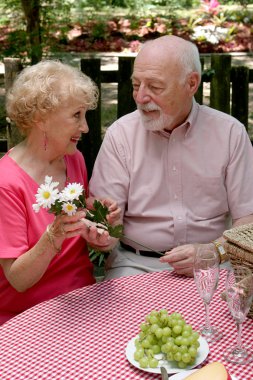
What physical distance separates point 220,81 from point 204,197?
173 cm

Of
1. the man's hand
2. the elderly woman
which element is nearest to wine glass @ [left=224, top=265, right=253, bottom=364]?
the man's hand

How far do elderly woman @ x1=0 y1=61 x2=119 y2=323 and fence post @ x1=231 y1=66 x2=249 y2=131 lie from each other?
6.69 feet

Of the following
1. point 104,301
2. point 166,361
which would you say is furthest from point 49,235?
point 166,361

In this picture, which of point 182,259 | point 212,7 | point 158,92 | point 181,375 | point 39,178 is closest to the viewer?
point 181,375

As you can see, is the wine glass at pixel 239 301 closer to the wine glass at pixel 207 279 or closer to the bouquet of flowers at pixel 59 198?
the wine glass at pixel 207 279

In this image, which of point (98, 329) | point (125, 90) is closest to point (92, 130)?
point (125, 90)

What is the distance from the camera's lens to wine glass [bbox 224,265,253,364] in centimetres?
208

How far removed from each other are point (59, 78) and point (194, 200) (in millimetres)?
939

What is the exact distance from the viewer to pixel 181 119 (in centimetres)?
343

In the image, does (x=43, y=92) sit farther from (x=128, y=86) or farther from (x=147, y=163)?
(x=128, y=86)

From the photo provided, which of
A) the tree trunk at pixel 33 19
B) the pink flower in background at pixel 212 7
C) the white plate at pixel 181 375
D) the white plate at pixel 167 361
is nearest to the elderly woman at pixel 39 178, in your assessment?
the white plate at pixel 167 361

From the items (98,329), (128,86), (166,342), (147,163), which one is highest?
(128,86)

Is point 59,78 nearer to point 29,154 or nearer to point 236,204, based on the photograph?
point 29,154

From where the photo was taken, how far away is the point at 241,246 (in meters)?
2.39
